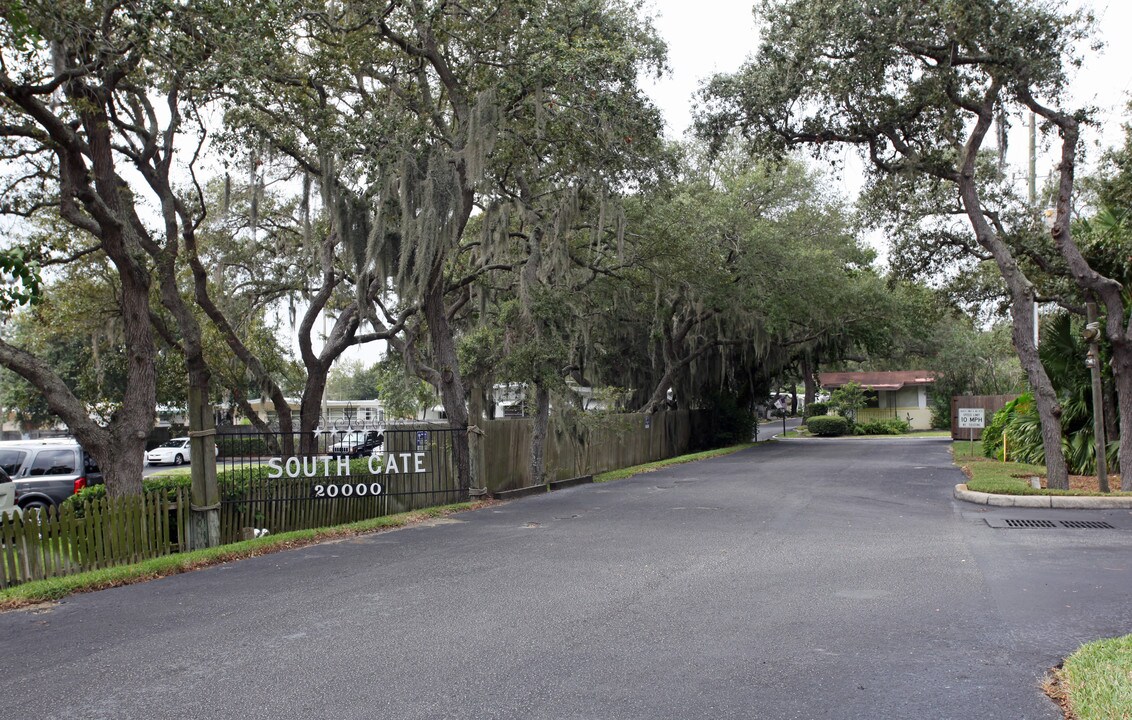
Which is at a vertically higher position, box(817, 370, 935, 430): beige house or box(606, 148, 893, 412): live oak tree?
box(606, 148, 893, 412): live oak tree

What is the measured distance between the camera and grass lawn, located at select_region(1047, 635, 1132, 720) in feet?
14.3

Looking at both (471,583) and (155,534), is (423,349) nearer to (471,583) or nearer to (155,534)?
(155,534)

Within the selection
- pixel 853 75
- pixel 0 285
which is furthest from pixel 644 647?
pixel 853 75

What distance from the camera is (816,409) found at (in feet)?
188

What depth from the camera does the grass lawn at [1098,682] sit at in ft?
14.3

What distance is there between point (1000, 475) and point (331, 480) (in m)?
13.0

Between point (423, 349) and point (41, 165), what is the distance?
10780 mm

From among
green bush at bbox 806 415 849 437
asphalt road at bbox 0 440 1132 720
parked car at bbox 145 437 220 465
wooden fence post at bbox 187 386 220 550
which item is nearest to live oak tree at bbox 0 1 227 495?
wooden fence post at bbox 187 386 220 550

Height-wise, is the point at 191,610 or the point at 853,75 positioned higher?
the point at 853,75

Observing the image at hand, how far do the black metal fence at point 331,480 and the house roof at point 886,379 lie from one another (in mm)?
41901

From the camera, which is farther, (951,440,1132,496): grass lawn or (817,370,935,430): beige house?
(817,370,935,430): beige house

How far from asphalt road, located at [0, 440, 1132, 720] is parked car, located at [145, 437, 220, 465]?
98.4 ft

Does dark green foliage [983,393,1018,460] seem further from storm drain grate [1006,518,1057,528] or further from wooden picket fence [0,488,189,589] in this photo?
wooden picket fence [0,488,189,589]

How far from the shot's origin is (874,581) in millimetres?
7926
